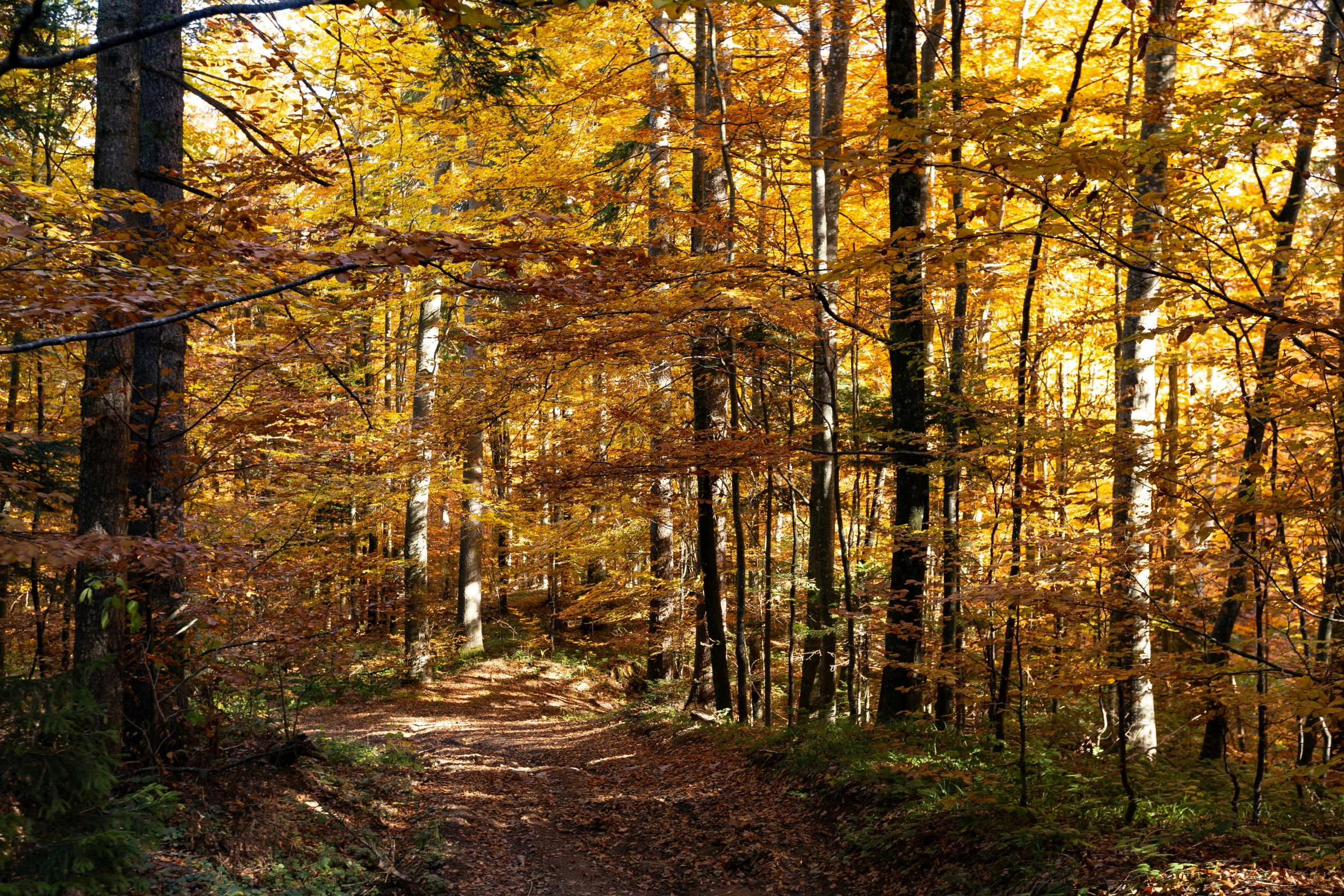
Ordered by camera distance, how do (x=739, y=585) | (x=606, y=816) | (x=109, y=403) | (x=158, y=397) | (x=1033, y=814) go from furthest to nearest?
(x=739, y=585)
(x=606, y=816)
(x=158, y=397)
(x=109, y=403)
(x=1033, y=814)

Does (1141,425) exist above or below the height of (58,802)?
above

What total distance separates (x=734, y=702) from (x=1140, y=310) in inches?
437

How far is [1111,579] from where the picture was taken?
5.66 metres

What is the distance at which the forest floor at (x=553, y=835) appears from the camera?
481 cm

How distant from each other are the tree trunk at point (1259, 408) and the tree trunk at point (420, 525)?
1234cm

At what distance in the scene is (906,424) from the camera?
7.82 metres

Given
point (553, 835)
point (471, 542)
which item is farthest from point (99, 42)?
point (471, 542)

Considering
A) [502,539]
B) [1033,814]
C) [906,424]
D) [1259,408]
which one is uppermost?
[906,424]

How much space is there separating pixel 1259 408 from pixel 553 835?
6.72 meters

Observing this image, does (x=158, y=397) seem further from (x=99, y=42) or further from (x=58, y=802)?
(x=99, y=42)

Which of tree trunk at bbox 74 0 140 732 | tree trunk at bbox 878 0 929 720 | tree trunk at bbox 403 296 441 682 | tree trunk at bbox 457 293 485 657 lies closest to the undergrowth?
tree trunk at bbox 878 0 929 720

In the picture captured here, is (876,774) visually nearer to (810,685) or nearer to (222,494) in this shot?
(810,685)

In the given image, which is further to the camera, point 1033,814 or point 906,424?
point 906,424

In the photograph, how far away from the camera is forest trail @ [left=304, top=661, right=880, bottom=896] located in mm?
6352
